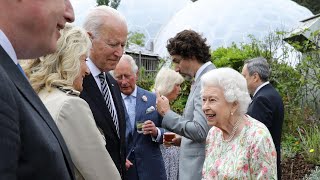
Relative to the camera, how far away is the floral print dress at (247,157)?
370 cm

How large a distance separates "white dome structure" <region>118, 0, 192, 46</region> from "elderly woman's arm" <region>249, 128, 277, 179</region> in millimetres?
28938

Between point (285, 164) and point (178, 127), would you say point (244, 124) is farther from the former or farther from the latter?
point (285, 164)

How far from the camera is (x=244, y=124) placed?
393 centimetres

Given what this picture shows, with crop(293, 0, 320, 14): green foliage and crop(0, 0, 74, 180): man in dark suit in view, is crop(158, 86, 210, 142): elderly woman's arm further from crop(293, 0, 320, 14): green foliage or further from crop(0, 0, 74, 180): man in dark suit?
crop(293, 0, 320, 14): green foliage

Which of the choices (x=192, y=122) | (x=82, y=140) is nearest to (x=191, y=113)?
(x=192, y=122)

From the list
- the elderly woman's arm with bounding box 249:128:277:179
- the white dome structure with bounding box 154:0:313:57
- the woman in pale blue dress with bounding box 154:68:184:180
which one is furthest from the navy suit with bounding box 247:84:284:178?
the white dome structure with bounding box 154:0:313:57

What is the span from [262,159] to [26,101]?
246 centimetres

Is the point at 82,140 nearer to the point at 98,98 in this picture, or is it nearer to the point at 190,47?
the point at 98,98

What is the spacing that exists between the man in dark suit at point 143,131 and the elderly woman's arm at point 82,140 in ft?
5.05

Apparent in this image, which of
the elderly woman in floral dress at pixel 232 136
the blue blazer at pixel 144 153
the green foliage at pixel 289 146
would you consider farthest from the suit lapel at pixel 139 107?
the green foliage at pixel 289 146

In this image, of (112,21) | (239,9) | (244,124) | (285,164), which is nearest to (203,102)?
(244,124)

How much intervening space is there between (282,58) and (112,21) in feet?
31.1

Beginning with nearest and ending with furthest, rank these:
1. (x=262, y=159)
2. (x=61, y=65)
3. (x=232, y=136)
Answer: (x=61, y=65) → (x=262, y=159) → (x=232, y=136)

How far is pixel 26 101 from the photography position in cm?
152
